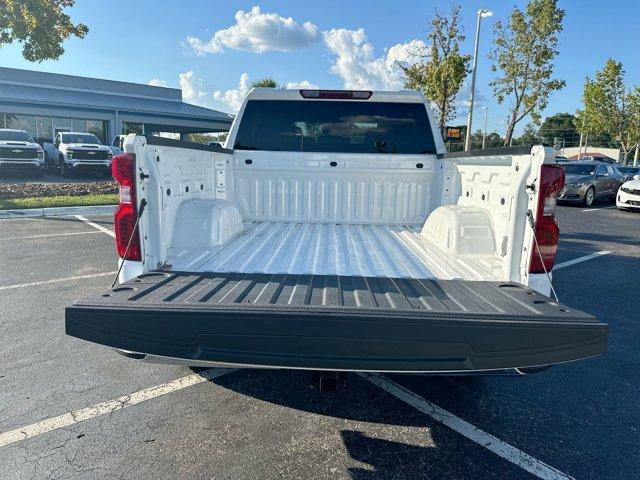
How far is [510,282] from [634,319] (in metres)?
3.39

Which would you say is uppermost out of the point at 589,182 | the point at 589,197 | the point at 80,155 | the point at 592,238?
the point at 80,155

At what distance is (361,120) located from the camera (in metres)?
4.75

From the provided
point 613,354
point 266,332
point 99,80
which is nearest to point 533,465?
point 266,332

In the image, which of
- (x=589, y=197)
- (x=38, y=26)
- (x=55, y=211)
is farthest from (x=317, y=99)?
(x=589, y=197)

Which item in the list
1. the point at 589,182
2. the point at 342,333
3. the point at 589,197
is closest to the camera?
the point at 342,333

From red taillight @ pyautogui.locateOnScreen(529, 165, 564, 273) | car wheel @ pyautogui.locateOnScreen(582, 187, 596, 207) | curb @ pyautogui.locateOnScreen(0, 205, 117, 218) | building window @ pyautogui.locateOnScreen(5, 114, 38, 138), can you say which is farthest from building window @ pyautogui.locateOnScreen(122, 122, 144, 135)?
red taillight @ pyautogui.locateOnScreen(529, 165, 564, 273)

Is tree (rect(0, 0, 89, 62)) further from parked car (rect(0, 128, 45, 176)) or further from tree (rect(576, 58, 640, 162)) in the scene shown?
tree (rect(576, 58, 640, 162))

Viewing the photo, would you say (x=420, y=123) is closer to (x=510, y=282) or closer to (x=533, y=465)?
(x=510, y=282)

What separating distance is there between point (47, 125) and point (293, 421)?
32545 millimetres

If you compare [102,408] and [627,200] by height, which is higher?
[627,200]

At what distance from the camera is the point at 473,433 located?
9.36ft

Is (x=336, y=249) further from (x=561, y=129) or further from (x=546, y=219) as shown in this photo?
(x=561, y=129)

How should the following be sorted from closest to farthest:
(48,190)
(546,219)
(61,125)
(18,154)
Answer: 1. (546,219)
2. (48,190)
3. (18,154)
4. (61,125)

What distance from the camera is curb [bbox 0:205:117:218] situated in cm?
1081
